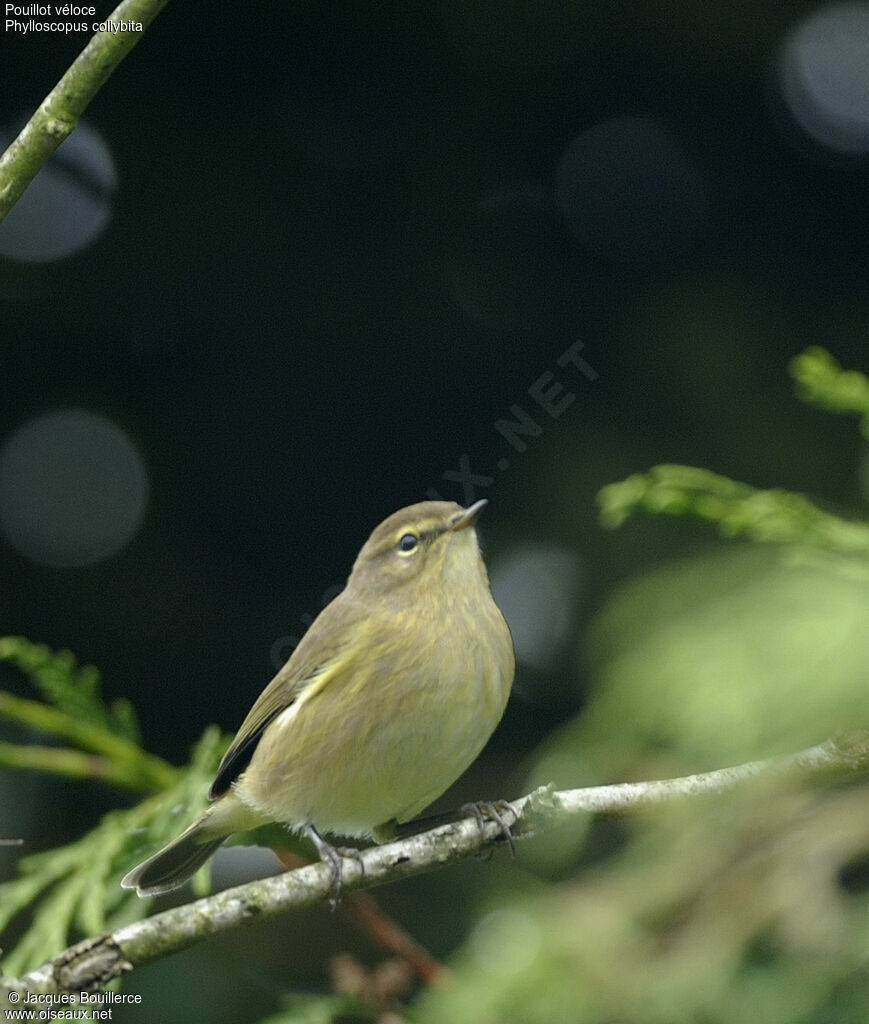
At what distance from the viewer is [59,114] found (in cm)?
200

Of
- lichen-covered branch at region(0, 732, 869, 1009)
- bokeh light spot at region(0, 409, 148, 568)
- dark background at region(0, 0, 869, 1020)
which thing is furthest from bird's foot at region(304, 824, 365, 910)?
bokeh light spot at region(0, 409, 148, 568)

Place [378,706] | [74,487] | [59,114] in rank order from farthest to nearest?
1. [74,487]
2. [378,706]
3. [59,114]

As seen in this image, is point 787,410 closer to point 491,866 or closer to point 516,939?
point 491,866

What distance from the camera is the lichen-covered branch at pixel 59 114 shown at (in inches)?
78.2

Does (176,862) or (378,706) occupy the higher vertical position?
(378,706)

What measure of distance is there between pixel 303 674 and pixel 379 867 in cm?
92

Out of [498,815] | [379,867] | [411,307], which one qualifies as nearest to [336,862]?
[379,867]

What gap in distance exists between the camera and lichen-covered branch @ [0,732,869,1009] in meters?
2.02

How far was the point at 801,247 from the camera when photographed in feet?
15.6

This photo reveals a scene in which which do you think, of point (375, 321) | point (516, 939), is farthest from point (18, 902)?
point (375, 321)

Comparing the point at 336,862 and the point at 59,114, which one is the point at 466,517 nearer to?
the point at 336,862

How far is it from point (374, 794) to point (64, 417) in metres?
2.33

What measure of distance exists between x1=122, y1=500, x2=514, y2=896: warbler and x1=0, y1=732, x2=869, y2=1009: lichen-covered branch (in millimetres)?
272

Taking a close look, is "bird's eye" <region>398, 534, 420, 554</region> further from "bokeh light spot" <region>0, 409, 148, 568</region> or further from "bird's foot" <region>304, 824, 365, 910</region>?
"bokeh light spot" <region>0, 409, 148, 568</region>
